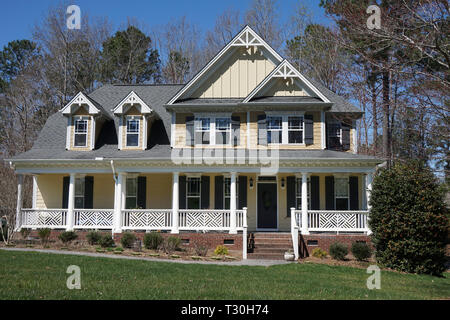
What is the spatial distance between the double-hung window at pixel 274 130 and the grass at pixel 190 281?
667 cm

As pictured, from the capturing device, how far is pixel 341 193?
18766 mm

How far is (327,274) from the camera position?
484 inches

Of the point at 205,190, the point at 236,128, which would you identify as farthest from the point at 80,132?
the point at 236,128

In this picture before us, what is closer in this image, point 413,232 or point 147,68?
point 413,232

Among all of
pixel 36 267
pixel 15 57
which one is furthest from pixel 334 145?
pixel 15 57

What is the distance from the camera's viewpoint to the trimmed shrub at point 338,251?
49.6 ft

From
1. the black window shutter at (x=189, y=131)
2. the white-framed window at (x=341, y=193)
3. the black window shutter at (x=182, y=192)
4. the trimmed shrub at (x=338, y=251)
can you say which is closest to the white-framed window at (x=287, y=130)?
the white-framed window at (x=341, y=193)

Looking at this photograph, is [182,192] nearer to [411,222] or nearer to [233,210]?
[233,210]

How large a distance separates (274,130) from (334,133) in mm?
3038

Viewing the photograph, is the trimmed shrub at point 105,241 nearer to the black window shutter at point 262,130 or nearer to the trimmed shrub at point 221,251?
the trimmed shrub at point 221,251

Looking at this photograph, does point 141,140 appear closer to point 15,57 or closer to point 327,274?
point 327,274

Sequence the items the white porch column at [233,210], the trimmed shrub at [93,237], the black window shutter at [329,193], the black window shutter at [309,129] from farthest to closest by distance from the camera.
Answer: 1. the black window shutter at [309,129]
2. the black window shutter at [329,193]
3. the white porch column at [233,210]
4. the trimmed shrub at [93,237]

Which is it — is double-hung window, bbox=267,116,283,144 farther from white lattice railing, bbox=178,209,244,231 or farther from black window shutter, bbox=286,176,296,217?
white lattice railing, bbox=178,209,244,231

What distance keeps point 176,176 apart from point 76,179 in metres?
5.59
